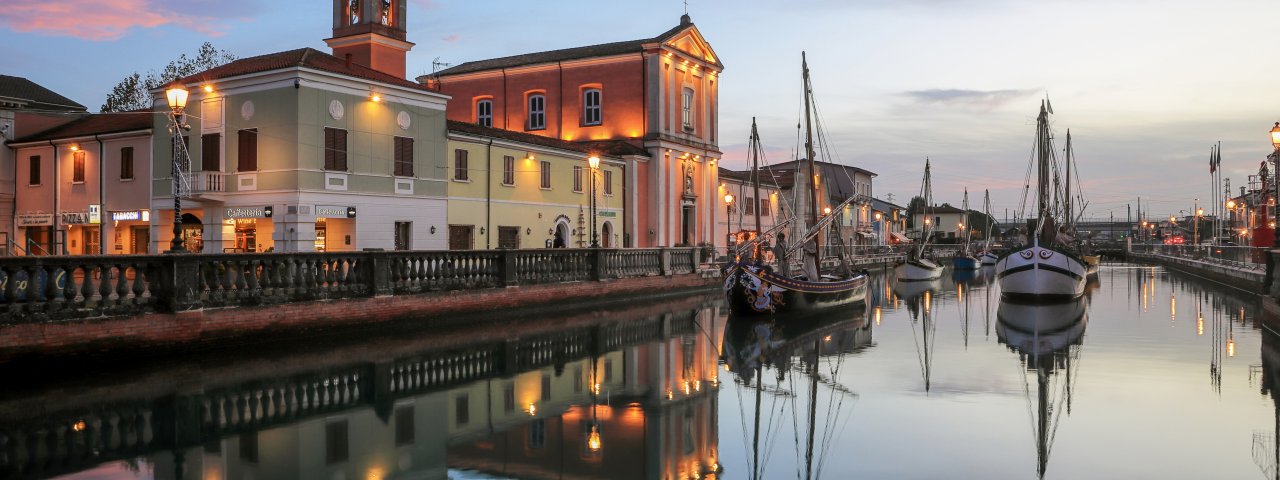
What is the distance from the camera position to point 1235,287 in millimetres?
40906

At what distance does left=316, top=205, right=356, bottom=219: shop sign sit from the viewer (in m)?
32.2

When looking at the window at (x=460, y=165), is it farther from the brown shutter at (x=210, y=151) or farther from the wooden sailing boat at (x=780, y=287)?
the wooden sailing boat at (x=780, y=287)

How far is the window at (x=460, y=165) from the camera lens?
123 feet

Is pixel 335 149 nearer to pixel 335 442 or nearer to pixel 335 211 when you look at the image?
pixel 335 211

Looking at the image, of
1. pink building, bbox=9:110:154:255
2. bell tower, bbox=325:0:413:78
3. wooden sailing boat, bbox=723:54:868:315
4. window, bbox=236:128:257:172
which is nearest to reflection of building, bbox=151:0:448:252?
window, bbox=236:128:257:172

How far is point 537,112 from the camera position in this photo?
53.9 m

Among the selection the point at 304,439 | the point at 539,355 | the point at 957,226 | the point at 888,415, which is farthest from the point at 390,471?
the point at 957,226

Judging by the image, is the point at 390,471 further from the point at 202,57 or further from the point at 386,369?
the point at 202,57

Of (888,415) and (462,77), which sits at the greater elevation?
(462,77)

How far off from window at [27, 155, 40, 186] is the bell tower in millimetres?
12097

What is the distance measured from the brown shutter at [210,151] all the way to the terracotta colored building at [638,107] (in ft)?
66.6

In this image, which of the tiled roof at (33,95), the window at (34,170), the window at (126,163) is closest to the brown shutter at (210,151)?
the window at (126,163)

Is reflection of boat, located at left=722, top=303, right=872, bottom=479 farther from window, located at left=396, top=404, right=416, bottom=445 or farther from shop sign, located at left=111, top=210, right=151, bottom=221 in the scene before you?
shop sign, located at left=111, top=210, right=151, bottom=221

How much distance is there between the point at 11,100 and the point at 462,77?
849 inches
